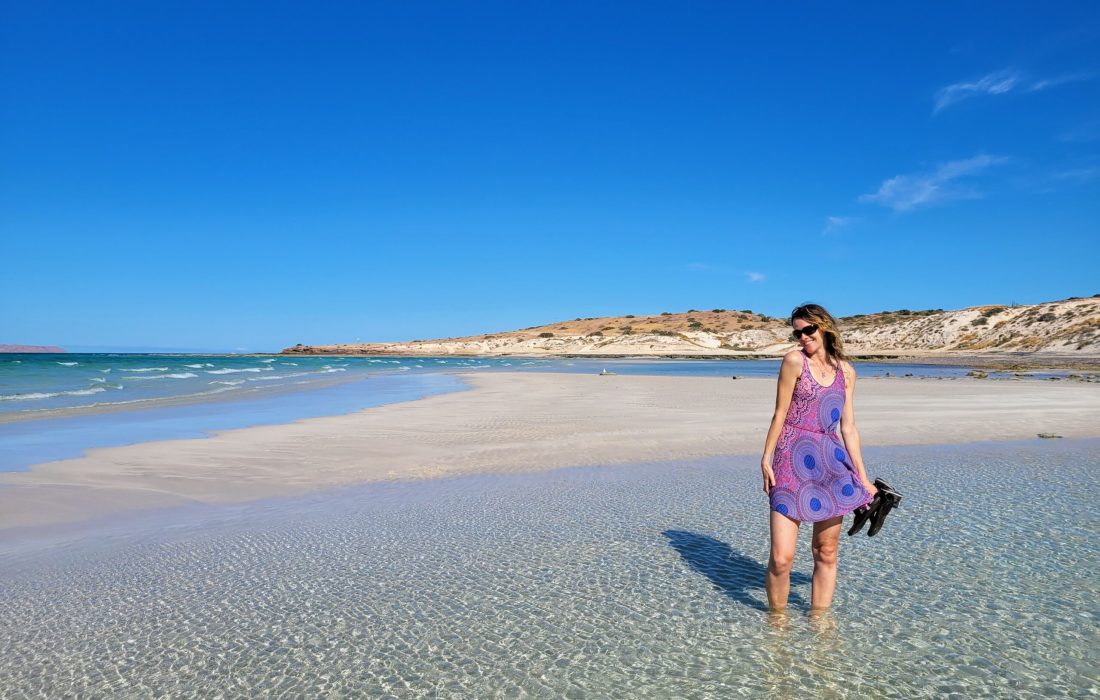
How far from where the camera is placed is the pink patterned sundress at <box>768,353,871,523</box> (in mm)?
4727

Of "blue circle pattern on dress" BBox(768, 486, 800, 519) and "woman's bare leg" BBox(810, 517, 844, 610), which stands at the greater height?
"blue circle pattern on dress" BBox(768, 486, 800, 519)

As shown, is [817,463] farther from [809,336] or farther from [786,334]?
[786,334]

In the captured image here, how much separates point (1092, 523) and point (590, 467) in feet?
21.5

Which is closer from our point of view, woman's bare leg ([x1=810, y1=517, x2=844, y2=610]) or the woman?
the woman

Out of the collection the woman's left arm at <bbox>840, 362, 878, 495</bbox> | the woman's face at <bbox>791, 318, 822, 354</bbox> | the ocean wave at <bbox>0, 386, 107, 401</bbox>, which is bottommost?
the ocean wave at <bbox>0, 386, 107, 401</bbox>

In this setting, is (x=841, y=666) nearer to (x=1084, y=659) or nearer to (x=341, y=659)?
(x=1084, y=659)

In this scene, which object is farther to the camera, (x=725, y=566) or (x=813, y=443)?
(x=725, y=566)

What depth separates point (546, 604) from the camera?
5312 millimetres

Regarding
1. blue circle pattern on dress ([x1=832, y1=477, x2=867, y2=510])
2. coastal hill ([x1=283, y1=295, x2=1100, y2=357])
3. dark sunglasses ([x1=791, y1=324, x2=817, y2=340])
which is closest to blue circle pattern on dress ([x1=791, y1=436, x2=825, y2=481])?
blue circle pattern on dress ([x1=832, y1=477, x2=867, y2=510])

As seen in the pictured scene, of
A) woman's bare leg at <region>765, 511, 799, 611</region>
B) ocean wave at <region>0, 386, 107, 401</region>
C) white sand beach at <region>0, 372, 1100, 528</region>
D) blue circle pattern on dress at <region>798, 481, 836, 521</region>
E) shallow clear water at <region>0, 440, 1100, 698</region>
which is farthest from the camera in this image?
ocean wave at <region>0, 386, 107, 401</region>

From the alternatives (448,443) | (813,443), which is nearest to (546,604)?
(813,443)

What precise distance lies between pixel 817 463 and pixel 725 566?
6.28 feet

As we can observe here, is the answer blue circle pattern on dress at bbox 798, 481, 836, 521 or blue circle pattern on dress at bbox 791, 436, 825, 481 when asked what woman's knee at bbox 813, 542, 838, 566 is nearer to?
blue circle pattern on dress at bbox 798, 481, 836, 521

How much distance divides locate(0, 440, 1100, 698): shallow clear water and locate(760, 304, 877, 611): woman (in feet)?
2.79
